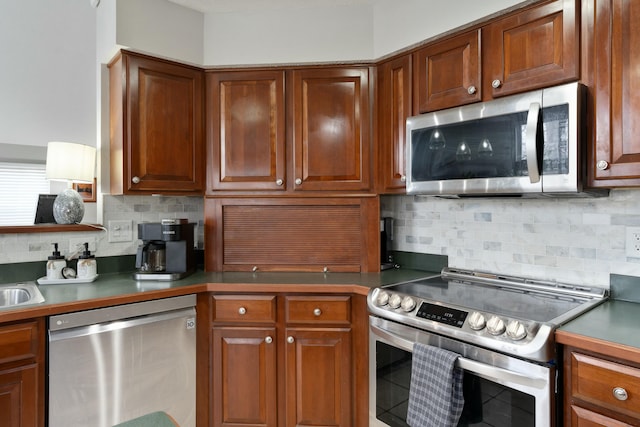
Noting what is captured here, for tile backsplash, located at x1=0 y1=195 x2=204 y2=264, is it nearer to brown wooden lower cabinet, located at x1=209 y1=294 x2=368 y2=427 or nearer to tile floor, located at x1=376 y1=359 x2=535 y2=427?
brown wooden lower cabinet, located at x1=209 y1=294 x2=368 y2=427

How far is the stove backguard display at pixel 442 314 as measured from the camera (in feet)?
4.86

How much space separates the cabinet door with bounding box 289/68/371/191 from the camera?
7.37 feet

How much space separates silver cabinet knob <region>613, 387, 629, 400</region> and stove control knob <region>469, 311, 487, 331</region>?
40 cm

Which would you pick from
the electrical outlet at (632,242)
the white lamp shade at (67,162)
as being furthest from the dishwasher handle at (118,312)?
the electrical outlet at (632,242)

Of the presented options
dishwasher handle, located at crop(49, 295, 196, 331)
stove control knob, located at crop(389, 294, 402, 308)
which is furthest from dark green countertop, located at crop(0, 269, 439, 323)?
stove control knob, located at crop(389, 294, 402, 308)

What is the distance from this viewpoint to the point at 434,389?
4.75 ft

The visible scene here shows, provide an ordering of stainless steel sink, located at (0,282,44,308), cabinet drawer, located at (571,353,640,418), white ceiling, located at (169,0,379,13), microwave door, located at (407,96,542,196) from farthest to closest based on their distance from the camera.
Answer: white ceiling, located at (169,0,379,13) < stainless steel sink, located at (0,282,44,308) < microwave door, located at (407,96,542,196) < cabinet drawer, located at (571,353,640,418)

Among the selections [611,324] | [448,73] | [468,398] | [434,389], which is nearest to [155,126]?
[448,73]

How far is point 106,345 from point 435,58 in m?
2.08

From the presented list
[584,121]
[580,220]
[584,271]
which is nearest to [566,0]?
[584,121]

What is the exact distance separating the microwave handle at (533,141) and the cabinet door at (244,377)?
55.2 inches

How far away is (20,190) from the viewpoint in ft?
6.94

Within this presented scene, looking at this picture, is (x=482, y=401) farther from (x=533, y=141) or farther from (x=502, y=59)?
(x=502, y=59)

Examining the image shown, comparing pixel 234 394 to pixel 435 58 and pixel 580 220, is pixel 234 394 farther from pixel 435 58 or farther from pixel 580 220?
pixel 435 58
